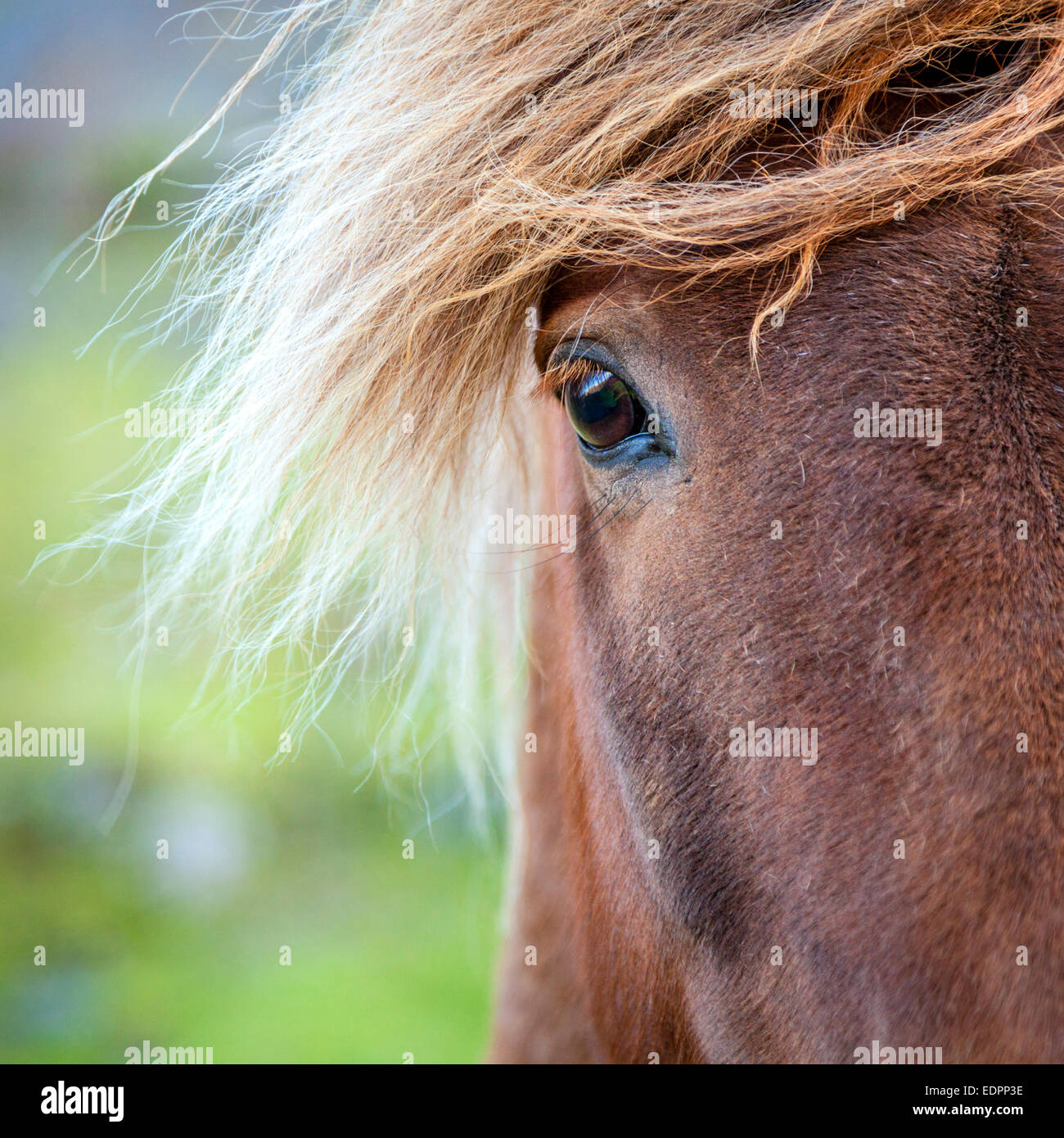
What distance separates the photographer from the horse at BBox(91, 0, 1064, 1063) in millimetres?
785

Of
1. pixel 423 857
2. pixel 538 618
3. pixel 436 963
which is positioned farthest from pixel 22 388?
pixel 538 618

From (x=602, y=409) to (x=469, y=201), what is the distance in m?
0.29

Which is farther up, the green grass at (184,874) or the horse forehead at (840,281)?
the horse forehead at (840,281)

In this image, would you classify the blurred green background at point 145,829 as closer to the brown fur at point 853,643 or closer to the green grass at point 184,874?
the green grass at point 184,874

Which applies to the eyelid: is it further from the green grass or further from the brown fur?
the green grass

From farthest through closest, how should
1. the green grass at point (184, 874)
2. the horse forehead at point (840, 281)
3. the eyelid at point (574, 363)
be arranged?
1. the green grass at point (184, 874)
2. the eyelid at point (574, 363)
3. the horse forehead at point (840, 281)

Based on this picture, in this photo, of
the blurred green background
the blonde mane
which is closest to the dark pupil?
the blonde mane

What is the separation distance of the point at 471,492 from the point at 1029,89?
87cm

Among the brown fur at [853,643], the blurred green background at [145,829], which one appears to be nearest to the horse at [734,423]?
the brown fur at [853,643]

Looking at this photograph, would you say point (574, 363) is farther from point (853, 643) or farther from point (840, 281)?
point (853, 643)

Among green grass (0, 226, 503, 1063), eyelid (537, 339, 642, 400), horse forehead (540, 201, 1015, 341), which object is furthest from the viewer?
green grass (0, 226, 503, 1063)

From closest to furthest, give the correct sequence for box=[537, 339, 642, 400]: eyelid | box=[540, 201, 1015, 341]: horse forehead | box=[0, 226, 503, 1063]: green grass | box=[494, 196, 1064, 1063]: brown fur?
box=[494, 196, 1064, 1063]: brown fur
box=[540, 201, 1015, 341]: horse forehead
box=[537, 339, 642, 400]: eyelid
box=[0, 226, 503, 1063]: green grass

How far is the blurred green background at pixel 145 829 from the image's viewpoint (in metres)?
4.00

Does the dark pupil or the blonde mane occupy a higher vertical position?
the blonde mane
